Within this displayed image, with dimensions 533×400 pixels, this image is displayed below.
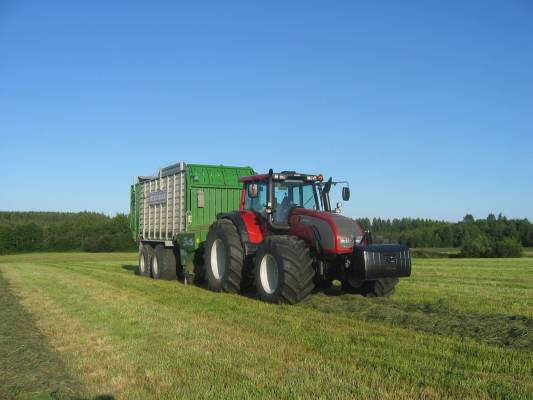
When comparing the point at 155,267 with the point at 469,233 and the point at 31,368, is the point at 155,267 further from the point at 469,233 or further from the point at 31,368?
the point at 469,233

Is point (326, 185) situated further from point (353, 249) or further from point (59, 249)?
point (59, 249)

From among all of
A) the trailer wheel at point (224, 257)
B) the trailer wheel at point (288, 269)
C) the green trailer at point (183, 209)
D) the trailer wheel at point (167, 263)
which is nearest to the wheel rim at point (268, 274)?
the trailer wheel at point (288, 269)

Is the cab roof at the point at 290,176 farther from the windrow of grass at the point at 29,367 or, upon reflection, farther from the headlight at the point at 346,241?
the windrow of grass at the point at 29,367

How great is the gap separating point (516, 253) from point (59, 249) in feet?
138

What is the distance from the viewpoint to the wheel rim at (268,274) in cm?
977

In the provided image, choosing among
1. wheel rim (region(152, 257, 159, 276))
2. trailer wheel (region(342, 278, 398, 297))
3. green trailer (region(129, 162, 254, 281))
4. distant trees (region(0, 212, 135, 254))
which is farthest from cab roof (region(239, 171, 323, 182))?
distant trees (region(0, 212, 135, 254))

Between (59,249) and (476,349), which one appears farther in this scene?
(59,249)

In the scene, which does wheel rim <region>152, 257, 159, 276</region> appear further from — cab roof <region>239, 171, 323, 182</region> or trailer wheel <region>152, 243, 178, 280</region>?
cab roof <region>239, 171, 323, 182</region>

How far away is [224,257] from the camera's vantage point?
11.5 m

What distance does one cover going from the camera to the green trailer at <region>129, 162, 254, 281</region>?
13891 millimetres

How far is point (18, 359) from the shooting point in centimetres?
585

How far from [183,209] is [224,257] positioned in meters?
3.17

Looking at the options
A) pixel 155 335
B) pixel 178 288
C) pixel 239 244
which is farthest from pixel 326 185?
pixel 155 335

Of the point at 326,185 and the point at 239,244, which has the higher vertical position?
the point at 326,185
